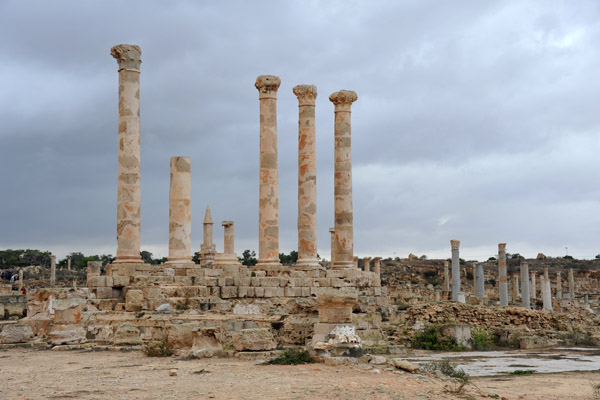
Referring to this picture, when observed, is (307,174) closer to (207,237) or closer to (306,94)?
(306,94)

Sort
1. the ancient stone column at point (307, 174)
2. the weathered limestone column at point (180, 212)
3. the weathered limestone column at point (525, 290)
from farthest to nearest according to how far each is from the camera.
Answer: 1. the weathered limestone column at point (525, 290)
2. the ancient stone column at point (307, 174)
3. the weathered limestone column at point (180, 212)

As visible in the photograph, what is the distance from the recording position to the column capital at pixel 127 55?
920 inches

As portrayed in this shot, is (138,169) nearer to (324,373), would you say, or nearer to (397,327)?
(397,327)

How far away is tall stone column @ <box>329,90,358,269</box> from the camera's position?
97.0 feet

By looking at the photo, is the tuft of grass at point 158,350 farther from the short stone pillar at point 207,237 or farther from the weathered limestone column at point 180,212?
the short stone pillar at point 207,237

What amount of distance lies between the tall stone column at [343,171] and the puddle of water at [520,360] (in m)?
10.3

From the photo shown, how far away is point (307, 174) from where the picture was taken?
2928 cm

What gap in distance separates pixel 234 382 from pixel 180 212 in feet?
47.7

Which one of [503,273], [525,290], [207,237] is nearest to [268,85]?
[207,237]

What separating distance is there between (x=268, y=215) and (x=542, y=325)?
10.7 m

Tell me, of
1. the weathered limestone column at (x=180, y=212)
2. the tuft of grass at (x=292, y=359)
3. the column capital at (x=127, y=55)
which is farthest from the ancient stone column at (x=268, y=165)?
the tuft of grass at (x=292, y=359)

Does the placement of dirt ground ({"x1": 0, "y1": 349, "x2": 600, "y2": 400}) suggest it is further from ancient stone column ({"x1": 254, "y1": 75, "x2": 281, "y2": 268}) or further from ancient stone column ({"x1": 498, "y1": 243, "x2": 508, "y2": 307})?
ancient stone column ({"x1": 498, "y1": 243, "x2": 508, "y2": 307})

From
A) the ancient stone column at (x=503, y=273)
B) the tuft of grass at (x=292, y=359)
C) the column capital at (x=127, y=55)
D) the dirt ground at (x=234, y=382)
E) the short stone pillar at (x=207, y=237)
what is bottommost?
the dirt ground at (x=234, y=382)

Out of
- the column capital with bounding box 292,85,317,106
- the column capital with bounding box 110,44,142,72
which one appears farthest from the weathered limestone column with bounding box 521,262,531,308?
the column capital with bounding box 110,44,142,72
